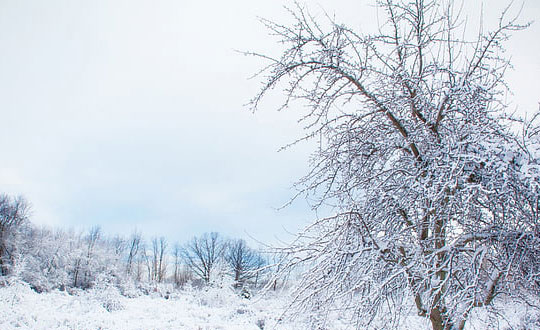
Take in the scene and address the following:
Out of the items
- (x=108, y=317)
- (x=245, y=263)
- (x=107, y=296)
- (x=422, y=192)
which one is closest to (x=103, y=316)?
(x=108, y=317)

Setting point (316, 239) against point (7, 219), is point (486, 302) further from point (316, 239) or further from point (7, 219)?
point (7, 219)

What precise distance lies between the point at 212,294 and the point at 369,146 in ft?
72.0

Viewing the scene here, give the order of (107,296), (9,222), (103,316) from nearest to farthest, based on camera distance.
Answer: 1. (103,316)
2. (107,296)
3. (9,222)

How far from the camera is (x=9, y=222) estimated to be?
1320 inches

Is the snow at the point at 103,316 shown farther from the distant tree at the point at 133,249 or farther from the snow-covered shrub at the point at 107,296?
the distant tree at the point at 133,249

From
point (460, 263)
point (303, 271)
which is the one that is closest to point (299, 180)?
point (303, 271)

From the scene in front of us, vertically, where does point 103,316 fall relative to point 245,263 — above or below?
below

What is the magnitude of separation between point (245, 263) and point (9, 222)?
1092 inches

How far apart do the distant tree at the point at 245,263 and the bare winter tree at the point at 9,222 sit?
67.2ft

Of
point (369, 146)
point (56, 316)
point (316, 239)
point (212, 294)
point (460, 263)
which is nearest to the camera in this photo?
point (460, 263)

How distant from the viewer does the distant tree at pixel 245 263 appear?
3.11m

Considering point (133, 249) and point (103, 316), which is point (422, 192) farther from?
point (133, 249)

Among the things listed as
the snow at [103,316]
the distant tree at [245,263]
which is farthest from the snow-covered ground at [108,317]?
the distant tree at [245,263]

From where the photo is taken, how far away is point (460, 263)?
2.96 meters
